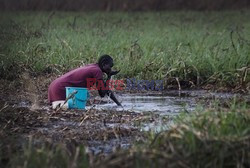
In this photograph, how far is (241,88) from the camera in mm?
8367

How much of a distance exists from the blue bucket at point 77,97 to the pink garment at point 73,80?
0.66 feet

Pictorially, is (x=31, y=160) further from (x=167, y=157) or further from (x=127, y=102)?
(x=127, y=102)

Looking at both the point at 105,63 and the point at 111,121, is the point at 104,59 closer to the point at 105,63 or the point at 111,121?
the point at 105,63

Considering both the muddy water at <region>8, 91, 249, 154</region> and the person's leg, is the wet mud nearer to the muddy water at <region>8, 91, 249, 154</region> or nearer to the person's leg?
the muddy water at <region>8, 91, 249, 154</region>

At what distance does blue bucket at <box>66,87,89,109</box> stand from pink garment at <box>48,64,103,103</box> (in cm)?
20

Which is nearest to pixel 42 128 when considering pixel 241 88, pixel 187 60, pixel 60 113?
pixel 60 113

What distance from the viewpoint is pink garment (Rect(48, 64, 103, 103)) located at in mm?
7367

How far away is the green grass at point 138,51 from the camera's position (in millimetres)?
9227

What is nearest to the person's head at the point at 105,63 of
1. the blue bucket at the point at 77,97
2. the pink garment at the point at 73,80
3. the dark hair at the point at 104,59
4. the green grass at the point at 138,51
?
the dark hair at the point at 104,59

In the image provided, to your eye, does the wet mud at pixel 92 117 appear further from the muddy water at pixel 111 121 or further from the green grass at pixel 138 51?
the green grass at pixel 138 51

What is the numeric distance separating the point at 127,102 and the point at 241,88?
1.60 metres

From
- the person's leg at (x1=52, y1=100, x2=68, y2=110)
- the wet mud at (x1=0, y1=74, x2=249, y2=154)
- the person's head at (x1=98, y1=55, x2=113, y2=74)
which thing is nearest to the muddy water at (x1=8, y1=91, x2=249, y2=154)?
the wet mud at (x1=0, y1=74, x2=249, y2=154)

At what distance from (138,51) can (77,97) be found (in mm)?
3348

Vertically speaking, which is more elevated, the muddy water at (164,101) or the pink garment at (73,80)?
the pink garment at (73,80)
